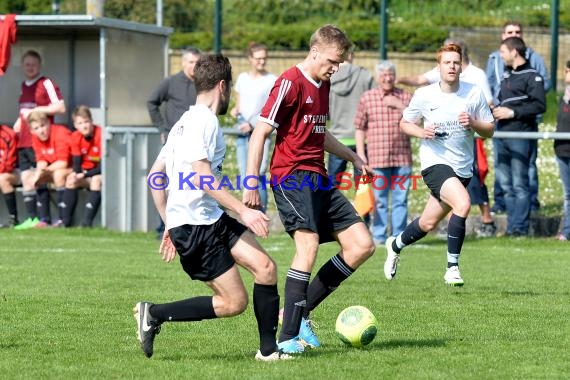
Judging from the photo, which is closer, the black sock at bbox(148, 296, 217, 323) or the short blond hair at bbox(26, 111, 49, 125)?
the black sock at bbox(148, 296, 217, 323)

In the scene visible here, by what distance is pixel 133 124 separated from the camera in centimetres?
1775

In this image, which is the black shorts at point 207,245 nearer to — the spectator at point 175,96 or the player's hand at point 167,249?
the player's hand at point 167,249

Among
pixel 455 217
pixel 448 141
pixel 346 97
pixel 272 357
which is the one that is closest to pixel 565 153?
pixel 346 97

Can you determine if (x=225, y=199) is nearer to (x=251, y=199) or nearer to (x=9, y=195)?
(x=251, y=199)

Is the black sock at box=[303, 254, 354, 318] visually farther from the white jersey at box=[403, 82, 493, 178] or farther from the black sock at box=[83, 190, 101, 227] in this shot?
the black sock at box=[83, 190, 101, 227]

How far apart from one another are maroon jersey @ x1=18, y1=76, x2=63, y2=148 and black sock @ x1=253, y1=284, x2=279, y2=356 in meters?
10.3

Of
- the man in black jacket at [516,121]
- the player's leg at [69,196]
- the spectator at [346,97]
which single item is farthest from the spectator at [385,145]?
the player's leg at [69,196]

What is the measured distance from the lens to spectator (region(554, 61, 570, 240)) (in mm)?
14914

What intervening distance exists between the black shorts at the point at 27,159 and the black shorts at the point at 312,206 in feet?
32.8

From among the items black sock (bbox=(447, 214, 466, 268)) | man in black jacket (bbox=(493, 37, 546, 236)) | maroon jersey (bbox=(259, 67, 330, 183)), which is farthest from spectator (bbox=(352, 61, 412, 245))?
maroon jersey (bbox=(259, 67, 330, 183))

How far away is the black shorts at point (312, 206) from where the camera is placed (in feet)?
25.2

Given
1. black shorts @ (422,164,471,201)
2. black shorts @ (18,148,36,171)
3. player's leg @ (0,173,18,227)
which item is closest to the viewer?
black shorts @ (422,164,471,201)

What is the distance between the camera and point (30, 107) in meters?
17.2

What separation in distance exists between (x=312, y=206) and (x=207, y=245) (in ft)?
3.36
